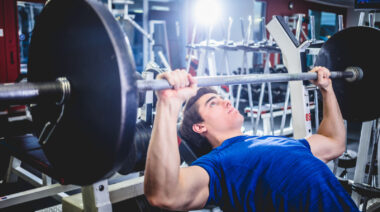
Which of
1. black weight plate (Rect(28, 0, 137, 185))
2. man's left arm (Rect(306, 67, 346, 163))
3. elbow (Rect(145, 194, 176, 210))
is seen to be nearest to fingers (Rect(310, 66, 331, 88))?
man's left arm (Rect(306, 67, 346, 163))

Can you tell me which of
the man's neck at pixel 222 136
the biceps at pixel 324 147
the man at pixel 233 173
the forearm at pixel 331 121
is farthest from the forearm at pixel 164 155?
the forearm at pixel 331 121

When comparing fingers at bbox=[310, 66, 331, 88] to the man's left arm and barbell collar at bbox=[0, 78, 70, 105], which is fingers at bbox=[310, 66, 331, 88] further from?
barbell collar at bbox=[0, 78, 70, 105]

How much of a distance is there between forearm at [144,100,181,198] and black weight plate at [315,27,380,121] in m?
1.26

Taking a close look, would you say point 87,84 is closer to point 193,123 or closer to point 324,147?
point 193,123

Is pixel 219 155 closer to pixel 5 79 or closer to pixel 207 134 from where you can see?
pixel 207 134

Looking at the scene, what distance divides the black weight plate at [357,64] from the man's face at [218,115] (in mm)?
753

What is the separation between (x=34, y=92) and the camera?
32.2 inches

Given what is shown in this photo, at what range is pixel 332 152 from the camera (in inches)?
63.7

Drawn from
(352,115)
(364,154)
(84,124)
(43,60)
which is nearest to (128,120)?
(84,124)

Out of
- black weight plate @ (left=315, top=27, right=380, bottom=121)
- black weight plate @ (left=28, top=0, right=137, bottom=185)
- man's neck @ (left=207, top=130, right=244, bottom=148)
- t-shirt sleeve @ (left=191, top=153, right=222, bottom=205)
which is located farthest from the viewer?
black weight plate @ (left=315, top=27, right=380, bottom=121)

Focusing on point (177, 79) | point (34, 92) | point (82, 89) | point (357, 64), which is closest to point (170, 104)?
point (177, 79)

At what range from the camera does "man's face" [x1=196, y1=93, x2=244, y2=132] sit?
1.54 m

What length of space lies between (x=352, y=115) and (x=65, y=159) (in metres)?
1.58

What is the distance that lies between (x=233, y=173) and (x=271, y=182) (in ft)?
0.46
